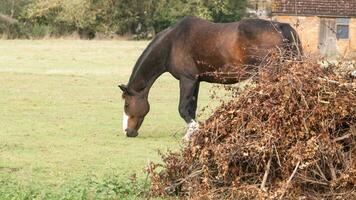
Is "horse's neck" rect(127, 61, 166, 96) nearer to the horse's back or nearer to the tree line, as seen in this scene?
the horse's back

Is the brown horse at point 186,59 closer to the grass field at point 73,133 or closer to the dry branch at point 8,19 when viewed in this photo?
the grass field at point 73,133

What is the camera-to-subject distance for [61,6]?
6525 centimetres

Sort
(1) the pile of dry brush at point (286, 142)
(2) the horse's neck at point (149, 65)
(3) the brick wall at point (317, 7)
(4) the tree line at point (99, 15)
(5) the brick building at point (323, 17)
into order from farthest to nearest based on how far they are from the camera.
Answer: (4) the tree line at point (99, 15) < (3) the brick wall at point (317, 7) < (5) the brick building at point (323, 17) < (2) the horse's neck at point (149, 65) < (1) the pile of dry brush at point (286, 142)

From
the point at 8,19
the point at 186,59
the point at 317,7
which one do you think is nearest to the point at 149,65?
the point at 186,59

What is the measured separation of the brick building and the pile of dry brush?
38582 millimetres

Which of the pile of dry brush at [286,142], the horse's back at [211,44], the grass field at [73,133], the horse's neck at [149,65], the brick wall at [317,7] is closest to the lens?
the pile of dry brush at [286,142]

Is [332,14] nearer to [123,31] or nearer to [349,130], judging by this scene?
[123,31]

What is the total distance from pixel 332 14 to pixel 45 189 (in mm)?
40576

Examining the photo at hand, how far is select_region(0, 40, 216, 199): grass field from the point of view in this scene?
9.96m

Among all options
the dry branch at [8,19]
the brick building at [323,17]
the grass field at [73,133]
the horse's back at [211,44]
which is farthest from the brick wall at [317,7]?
the horse's back at [211,44]

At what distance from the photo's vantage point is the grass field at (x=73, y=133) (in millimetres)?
→ 9961

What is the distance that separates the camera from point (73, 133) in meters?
15.2

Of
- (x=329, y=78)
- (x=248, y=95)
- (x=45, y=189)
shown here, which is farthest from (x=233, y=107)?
(x=45, y=189)

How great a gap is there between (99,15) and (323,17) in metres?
22.6
